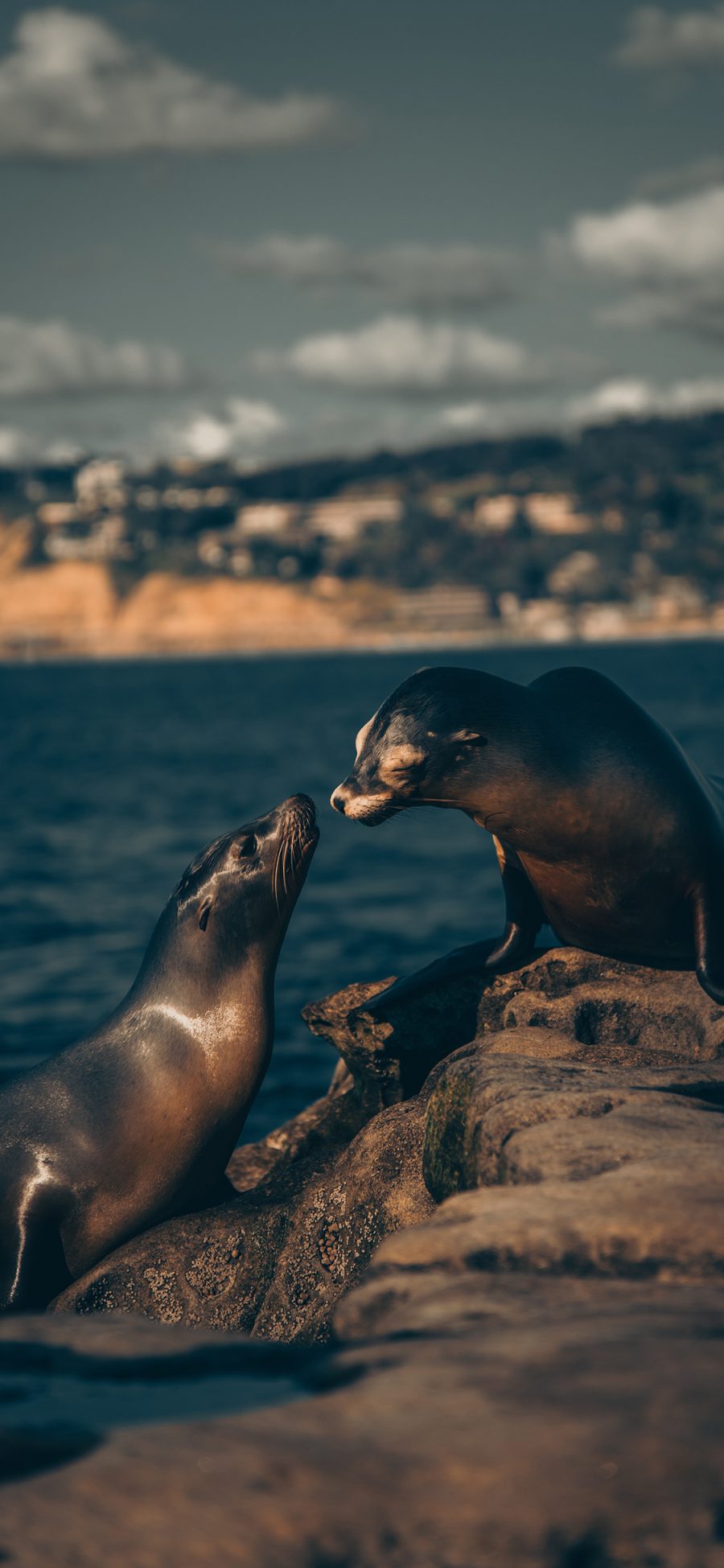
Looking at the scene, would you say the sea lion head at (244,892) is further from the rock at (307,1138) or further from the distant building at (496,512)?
the distant building at (496,512)

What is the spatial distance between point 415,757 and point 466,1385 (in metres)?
3.63

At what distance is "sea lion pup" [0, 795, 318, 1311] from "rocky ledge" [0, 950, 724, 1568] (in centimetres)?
89

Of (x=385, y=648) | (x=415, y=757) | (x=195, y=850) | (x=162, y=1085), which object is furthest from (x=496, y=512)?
(x=162, y=1085)

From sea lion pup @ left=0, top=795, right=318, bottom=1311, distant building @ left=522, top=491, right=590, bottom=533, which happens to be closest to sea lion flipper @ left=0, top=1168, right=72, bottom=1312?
sea lion pup @ left=0, top=795, right=318, bottom=1311

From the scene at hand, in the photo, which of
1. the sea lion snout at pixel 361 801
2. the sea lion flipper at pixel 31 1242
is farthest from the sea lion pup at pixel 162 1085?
the sea lion snout at pixel 361 801

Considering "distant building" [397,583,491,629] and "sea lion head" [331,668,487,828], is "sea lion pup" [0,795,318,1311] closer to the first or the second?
"sea lion head" [331,668,487,828]

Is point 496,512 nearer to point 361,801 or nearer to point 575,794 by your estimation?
point 575,794

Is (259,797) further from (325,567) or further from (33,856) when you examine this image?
(325,567)

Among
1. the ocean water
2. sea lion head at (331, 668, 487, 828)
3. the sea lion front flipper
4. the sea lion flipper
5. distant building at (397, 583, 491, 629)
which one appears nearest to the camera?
the sea lion flipper

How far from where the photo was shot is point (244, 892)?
667cm

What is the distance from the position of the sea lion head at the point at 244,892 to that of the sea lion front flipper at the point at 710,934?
1.71 meters

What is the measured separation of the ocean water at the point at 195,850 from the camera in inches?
711

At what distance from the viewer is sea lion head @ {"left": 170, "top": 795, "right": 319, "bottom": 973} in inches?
262

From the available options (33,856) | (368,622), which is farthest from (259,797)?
(368,622)
